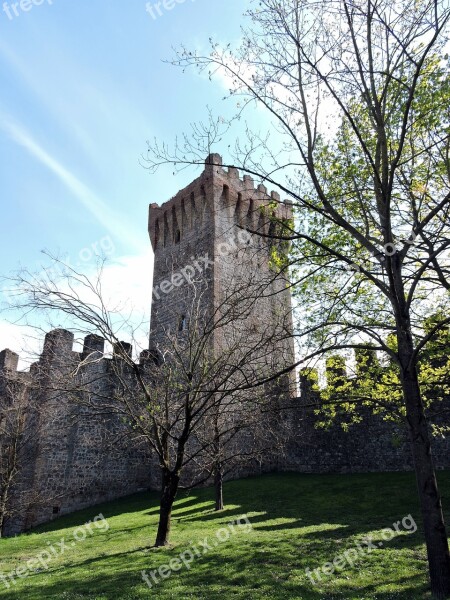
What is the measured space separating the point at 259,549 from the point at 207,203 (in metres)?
17.3

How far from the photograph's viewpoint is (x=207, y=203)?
74.4 feet

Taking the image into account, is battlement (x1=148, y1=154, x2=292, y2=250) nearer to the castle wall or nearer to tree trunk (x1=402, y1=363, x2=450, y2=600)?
the castle wall

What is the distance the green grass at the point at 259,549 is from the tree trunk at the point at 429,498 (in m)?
0.40

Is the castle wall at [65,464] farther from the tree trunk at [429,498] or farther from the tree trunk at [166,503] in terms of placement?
the tree trunk at [429,498]

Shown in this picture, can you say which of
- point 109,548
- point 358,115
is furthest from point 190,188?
point 109,548

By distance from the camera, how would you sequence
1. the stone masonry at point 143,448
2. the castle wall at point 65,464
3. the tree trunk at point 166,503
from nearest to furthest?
the tree trunk at point 166,503, the stone masonry at point 143,448, the castle wall at point 65,464

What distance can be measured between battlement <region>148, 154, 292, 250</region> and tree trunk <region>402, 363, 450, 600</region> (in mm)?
16153

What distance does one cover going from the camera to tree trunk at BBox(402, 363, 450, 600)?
5.14 metres

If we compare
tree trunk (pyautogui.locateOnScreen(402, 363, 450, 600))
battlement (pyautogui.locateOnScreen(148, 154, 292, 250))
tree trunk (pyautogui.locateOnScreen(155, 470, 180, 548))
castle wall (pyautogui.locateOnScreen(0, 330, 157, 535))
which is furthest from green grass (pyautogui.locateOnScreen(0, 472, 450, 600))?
battlement (pyautogui.locateOnScreen(148, 154, 292, 250))

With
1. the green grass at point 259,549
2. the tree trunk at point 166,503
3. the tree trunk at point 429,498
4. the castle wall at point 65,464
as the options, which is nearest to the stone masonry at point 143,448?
the castle wall at point 65,464

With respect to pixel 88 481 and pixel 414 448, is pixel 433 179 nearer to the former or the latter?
pixel 414 448

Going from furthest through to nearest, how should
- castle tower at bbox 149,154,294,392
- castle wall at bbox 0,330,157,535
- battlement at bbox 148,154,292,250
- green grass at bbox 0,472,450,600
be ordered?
battlement at bbox 148,154,292,250 → castle tower at bbox 149,154,294,392 → castle wall at bbox 0,330,157,535 → green grass at bbox 0,472,450,600

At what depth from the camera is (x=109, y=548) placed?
10.0 metres

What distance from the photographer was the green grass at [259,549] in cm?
618
